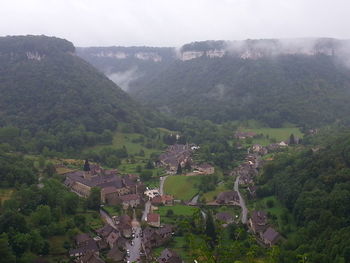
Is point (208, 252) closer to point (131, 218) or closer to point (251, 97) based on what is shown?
point (131, 218)

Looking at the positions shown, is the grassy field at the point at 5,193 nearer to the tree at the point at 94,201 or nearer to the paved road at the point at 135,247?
the tree at the point at 94,201

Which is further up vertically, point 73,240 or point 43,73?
point 43,73

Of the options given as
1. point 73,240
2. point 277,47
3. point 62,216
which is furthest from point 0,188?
point 277,47

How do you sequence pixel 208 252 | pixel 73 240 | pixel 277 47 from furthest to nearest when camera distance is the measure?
pixel 277 47, pixel 73 240, pixel 208 252

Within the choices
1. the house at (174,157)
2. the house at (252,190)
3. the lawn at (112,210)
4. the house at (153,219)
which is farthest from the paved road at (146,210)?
the house at (174,157)

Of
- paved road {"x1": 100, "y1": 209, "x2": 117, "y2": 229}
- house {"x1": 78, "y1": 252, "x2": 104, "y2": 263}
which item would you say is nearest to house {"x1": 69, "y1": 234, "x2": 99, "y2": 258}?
house {"x1": 78, "y1": 252, "x2": 104, "y2": 263}

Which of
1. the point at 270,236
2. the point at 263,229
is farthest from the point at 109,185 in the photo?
the point at 270,236

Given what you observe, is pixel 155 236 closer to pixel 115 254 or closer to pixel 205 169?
pixel 115 254
